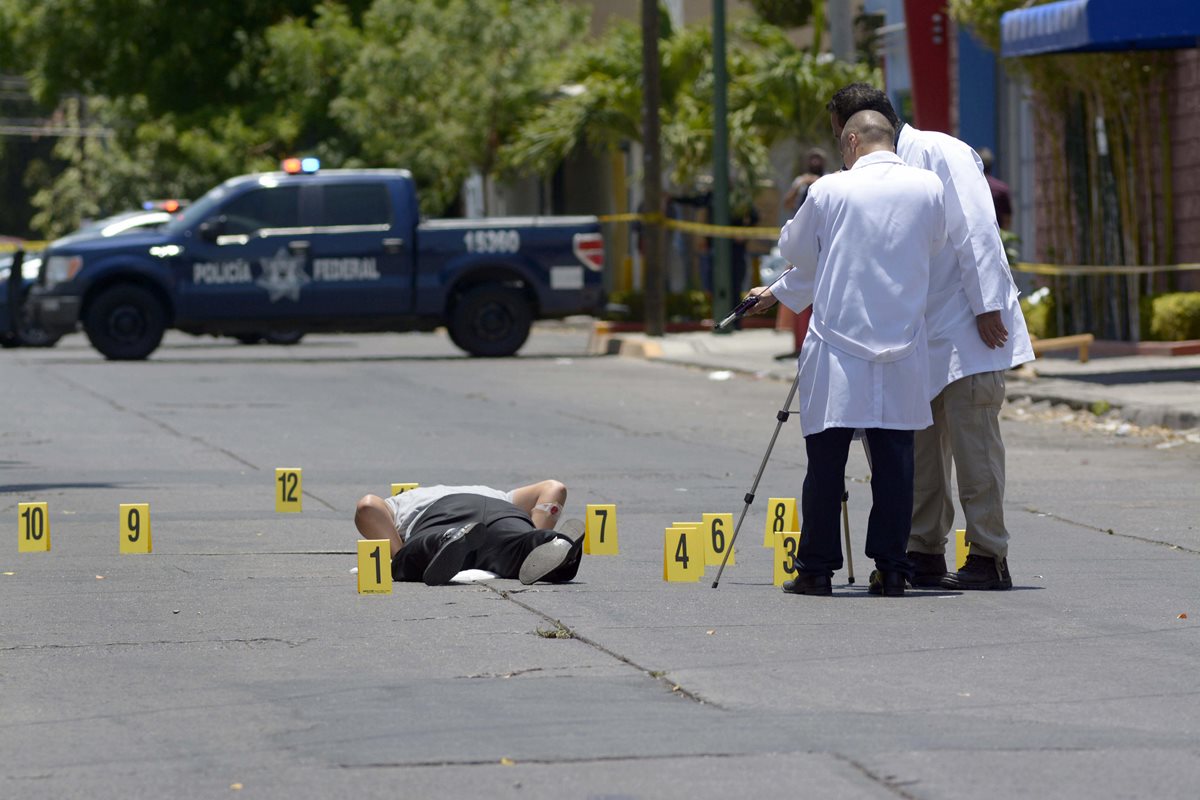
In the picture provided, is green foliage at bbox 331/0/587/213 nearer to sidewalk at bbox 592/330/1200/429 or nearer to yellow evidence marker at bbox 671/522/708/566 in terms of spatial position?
sidewalk at bbox 592/330/1200/429

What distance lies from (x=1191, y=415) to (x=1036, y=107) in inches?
315

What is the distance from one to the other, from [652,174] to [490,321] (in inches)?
127

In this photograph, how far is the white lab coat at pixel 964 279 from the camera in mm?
7887

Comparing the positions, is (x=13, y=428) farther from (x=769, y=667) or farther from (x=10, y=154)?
(x=10, y=154)

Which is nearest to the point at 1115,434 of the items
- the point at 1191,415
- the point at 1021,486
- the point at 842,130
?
the point at 1191,415

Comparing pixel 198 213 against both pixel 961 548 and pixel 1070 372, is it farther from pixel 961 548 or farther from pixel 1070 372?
pixel 961 548

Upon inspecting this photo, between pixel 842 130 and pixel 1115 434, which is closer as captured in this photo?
pixel 842 130

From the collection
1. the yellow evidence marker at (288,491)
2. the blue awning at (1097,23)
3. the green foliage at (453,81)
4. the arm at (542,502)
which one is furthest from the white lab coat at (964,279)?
the green foliage at (453,81)

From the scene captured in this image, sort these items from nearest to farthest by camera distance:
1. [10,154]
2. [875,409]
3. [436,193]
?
[875,409]
[436,193]
[10,154]

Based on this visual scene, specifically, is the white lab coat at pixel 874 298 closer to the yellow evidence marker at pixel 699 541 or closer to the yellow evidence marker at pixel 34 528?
the yellow evidence marker at pixel 699 541

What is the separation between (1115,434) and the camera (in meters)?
15.2

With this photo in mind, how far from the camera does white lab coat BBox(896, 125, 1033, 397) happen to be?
25.9 feet

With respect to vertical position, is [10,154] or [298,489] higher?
[10,154]

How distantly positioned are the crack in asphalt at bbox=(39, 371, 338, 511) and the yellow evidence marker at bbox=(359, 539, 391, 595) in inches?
116
